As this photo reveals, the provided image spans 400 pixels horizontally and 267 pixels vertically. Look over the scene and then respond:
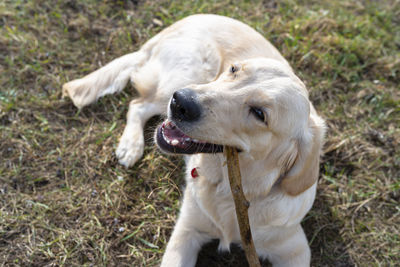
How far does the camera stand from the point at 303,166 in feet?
7.40

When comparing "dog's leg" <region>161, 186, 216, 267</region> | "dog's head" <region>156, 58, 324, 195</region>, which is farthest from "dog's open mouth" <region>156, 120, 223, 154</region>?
"dog's leg" <region>161, 186, 216, 267</region>

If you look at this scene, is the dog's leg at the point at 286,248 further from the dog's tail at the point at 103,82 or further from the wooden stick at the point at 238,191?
the dog's tail at the point at 103,82

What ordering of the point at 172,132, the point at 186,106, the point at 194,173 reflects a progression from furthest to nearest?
1. the point at 194,173
2. the point at 172,132
3. the point at 186,106

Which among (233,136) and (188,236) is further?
(188,236)

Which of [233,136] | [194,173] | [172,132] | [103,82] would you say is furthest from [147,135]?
[233,136]

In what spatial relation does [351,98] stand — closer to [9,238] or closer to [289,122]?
[289,122]

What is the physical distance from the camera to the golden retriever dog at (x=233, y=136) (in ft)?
6.80

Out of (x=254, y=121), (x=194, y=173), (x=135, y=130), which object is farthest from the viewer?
(x=135, y=130)

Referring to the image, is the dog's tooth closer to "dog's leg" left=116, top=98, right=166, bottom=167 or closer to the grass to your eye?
the grass

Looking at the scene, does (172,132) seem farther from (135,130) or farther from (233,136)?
(135,130)

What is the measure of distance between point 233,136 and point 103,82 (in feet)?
6.20

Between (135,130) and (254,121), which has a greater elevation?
(254,121)

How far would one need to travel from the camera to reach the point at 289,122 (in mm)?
2191

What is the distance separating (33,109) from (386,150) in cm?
338
